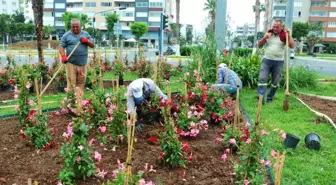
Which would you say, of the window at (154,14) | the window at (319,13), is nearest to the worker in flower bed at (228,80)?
the window at (154,14)

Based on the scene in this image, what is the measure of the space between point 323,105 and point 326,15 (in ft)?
213

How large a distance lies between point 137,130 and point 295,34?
2121 inches

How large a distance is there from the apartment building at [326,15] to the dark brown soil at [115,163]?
67.6m

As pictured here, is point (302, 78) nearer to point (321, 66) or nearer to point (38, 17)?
point (38, 17)

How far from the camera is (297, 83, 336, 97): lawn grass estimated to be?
924cm

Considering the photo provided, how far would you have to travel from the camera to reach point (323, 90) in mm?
9742

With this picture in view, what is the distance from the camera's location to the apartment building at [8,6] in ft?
269

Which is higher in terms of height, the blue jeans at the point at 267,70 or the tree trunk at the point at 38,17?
the tree trunk at the point at 38,17

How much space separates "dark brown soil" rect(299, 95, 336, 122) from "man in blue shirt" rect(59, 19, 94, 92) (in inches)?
185

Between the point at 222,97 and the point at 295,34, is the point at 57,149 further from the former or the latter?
the point at 295,34

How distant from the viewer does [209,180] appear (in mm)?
3654

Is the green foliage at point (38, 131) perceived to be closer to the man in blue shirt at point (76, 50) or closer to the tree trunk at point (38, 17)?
the man in blue shirt at point (76, 50)

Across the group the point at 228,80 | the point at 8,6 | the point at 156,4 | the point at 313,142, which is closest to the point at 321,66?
the point at 228,80

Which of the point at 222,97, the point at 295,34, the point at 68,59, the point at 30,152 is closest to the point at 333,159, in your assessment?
the point at 222,97
